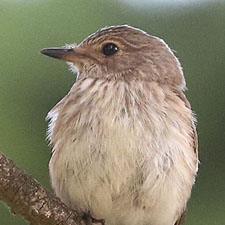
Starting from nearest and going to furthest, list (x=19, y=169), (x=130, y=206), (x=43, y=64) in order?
(x=19, y=169), (x=130, y=206), (x=43, y=64)

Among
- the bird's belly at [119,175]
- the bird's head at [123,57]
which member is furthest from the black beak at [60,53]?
the bird's belly at [119,175]

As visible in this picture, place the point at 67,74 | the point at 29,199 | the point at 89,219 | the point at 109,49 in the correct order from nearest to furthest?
1. the point at 29,199
2. the point at 89,219
3. the point at 109,49
4. the point at 67,74

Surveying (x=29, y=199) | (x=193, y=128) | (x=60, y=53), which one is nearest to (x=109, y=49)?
(x=60, y=53)

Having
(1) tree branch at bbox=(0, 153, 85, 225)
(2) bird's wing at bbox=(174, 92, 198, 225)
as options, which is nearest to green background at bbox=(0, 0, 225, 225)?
(2) bird's wing at bbox=(174, 92, 198, 225)

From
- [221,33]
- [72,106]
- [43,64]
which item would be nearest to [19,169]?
[72,106]

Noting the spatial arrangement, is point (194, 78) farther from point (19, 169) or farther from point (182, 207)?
point (19, 169)

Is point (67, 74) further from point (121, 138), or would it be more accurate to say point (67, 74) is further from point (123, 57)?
point (121, 138)

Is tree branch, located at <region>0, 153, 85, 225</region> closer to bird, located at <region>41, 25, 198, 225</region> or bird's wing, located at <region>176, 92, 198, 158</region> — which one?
bird, located at <region>41, 25, 198, 225</region>
